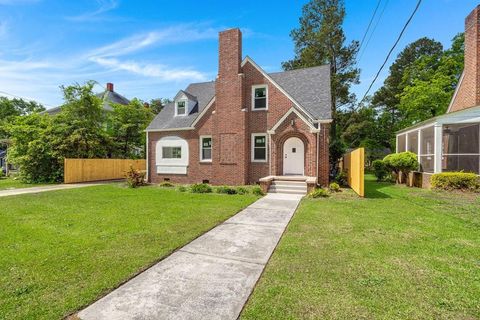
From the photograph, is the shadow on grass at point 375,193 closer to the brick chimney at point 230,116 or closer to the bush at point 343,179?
the bush at point 343,179

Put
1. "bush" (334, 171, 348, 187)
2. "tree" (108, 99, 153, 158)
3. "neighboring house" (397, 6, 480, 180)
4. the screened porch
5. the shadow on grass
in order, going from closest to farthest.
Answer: the shadow on grass
the screened porch
"neighboring house" (397, 6, 480, 180)
"bush" (334, 171, 348, 187)
"tree" (108, 99, 153, 158)

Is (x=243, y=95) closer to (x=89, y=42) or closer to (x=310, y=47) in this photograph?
(x=89, y=42)

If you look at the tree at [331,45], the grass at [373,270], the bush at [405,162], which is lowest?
the grass at [373,270]

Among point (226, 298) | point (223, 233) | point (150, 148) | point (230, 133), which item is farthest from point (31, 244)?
point (150, 148)

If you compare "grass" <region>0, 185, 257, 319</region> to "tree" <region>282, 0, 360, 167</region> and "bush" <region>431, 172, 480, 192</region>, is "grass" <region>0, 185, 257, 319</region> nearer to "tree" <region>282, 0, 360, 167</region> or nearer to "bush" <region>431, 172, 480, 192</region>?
"bush" <region>431, 172, 480, 192</region>

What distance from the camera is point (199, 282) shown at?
10.5ft

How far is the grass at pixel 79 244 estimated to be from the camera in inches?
112

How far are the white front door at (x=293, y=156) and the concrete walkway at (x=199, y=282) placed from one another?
809 cm

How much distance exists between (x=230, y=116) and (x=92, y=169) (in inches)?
467

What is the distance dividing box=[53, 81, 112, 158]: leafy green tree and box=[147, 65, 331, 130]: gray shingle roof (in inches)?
233

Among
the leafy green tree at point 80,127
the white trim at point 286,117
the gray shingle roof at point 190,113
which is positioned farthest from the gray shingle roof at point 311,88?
the leafy green tree at point 80,127

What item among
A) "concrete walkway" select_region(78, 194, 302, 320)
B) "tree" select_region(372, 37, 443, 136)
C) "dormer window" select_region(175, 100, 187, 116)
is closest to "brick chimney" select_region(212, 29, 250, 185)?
"dormer window" select_region(175, 100, 187, 116)

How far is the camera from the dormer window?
1662 centimetres

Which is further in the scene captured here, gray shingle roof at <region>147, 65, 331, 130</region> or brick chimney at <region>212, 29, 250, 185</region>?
brick chimney at <region>212, 29, 250, 185</region>
